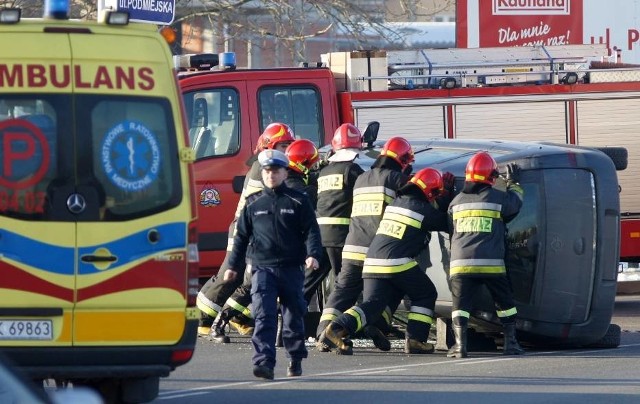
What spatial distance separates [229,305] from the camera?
478 inches

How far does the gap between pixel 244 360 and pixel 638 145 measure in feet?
20.4

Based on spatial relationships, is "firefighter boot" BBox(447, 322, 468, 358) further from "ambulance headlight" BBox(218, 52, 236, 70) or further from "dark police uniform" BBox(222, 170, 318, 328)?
"ambulance headlight" BBox(218, 52, 236, 70)

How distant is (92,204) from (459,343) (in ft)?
14.2

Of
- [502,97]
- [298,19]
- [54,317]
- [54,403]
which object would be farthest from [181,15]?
[54,403]

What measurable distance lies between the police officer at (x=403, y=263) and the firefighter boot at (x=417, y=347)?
0.04m

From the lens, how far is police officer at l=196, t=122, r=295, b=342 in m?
11.9

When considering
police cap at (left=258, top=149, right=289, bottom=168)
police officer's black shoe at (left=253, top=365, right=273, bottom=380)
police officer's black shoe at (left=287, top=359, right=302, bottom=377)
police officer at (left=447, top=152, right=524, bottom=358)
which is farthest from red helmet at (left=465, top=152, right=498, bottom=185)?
police officer's black shoe at (left=253, top=365, right=273, bottom=380)

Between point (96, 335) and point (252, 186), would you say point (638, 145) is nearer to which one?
point (252, 186)

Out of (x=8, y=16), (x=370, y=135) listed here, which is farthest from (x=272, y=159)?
(x=370, y=135)

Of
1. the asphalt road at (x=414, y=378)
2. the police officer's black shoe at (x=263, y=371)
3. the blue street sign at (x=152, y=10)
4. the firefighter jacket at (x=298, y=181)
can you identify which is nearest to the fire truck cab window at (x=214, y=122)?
the blue street sign at (x=152, y=10)

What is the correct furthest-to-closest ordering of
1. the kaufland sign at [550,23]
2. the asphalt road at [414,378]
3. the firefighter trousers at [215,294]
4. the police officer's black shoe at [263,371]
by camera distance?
the kaufland sign at [550,23], the firefighter trousers at [215,294], the police officer's black shoe at [263,371], the asphalt road at [414,378]

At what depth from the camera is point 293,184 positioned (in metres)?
11.8

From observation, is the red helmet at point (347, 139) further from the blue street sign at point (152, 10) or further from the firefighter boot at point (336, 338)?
the blue street sign at point (152, 10)

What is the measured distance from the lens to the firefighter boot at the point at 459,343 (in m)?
11.2
